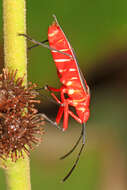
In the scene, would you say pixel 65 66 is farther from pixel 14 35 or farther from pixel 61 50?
pixel 14 35

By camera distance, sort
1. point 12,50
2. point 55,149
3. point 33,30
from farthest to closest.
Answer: point 55,149 < point 33,30 < point 12,50

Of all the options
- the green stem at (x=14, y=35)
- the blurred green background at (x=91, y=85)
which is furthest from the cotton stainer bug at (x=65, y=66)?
the blurred green background at (x=91, y=85)

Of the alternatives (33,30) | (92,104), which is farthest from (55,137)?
(33,30)

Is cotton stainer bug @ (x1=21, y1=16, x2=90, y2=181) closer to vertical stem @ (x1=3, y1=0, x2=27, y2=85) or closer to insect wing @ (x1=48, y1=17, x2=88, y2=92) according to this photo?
insect wing @ (x1=48, y1=17, x2=88, y2=92)

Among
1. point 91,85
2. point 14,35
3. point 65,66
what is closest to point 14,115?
point 14,35

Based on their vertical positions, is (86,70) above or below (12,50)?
below

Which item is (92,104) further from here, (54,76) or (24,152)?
(24,152)
